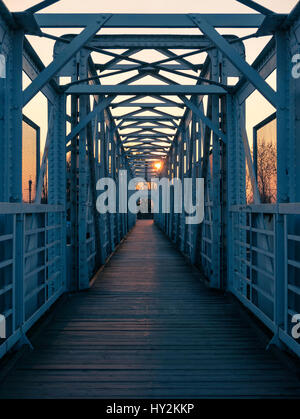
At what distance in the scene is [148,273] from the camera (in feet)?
23.7

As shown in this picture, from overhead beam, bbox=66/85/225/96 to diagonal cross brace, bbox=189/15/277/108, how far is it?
145cm

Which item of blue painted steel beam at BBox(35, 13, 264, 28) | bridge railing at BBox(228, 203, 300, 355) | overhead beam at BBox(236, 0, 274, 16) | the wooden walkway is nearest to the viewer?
the wooden walkway

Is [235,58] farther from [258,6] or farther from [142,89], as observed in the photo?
[142,89]

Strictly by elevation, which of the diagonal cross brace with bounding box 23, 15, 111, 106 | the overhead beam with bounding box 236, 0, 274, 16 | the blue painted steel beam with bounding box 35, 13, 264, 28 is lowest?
the diagonal cross brace with bounding box 23, 15, 111, 106

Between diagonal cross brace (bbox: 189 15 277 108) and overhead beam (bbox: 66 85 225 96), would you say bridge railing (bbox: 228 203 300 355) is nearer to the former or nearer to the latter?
diagonal cross brace (bbox: 189 15 277 108)

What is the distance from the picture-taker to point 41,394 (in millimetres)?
2486

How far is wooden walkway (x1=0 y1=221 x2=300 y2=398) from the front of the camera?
2570mm

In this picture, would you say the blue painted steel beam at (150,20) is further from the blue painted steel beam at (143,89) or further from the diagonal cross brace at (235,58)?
the blue painted steel beam at (143,89)

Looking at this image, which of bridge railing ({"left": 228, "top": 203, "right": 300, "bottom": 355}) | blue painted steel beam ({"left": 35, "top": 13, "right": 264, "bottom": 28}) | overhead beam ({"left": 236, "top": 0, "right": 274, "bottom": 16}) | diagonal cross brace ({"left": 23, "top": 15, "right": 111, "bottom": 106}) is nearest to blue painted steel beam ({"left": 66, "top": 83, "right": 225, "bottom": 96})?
blue painted steel beam ({"left": 35, "top": 13, "right": 264, "bottom": 28})

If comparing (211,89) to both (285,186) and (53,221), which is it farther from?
(53,221)

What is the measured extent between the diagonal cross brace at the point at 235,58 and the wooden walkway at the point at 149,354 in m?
2.48

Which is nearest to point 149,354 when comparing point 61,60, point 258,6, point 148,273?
point 61,60

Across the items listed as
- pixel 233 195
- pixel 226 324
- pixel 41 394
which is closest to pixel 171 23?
pixel 233 195
